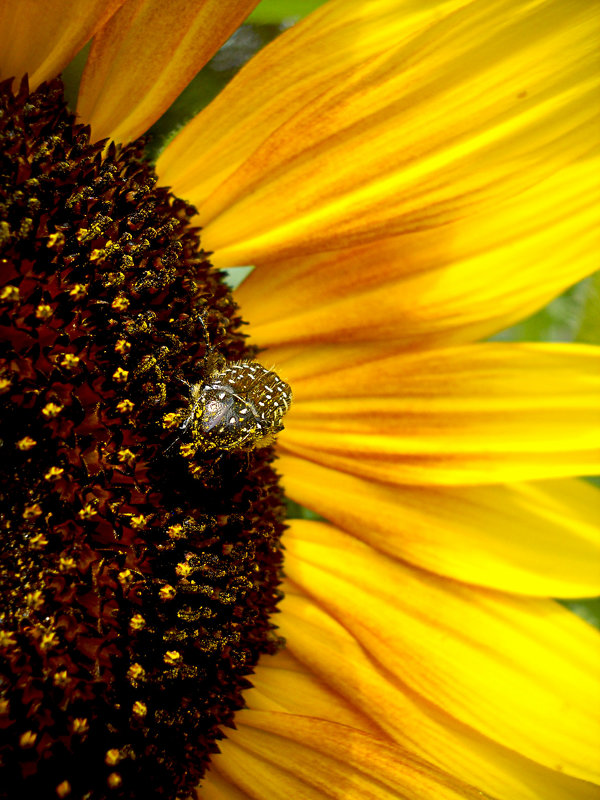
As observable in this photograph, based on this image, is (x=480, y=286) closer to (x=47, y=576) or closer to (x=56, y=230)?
(x=56, y=230)

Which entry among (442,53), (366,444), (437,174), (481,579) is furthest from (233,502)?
(442,53)

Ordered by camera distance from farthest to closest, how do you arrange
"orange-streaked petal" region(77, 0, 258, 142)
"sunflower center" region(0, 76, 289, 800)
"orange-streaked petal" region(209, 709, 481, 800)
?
"orange-streaked petal" region(209, 709, 481, 800) → "orange-streaked petal" region(77, 0, 258, 142) → "sunflower center" region(0, 76, 289, 800)

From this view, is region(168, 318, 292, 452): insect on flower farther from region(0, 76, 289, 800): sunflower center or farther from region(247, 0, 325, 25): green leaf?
region(247, 0, 325, 25): green leaf

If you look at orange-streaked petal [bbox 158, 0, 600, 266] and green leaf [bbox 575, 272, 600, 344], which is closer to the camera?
orange-streaked petal [bbox 158, 0, 600, 266]

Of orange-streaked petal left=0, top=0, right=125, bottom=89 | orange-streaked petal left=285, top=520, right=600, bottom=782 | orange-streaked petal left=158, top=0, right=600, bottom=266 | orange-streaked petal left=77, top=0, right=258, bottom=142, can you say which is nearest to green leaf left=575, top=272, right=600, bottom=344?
orange-streaked petal left=158, top=0, right=600, bottom=266

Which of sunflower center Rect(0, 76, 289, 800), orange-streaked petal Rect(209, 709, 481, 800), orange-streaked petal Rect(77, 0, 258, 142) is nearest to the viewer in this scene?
sunflower center Rect(0, 76, 289, 800)

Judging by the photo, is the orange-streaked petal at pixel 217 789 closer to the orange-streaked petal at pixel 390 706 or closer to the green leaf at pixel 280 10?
the orange-streaked petal at pixel 390 706

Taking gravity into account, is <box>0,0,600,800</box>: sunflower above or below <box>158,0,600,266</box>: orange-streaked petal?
below

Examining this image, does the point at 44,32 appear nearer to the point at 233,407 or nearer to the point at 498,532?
the point at 233,407
